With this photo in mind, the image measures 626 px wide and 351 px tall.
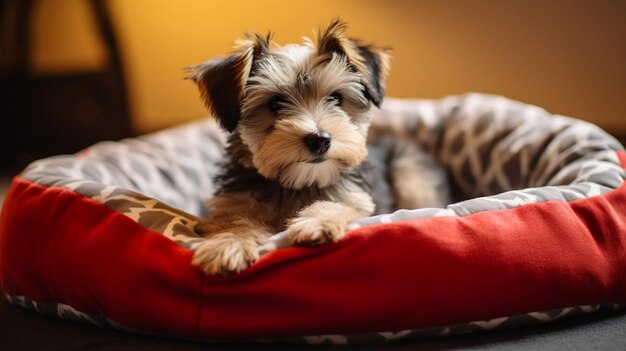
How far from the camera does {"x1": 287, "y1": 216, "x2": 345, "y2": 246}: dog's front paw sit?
6.44ft

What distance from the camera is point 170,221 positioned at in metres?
2.23

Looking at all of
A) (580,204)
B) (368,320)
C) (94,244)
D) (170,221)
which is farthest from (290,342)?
(580,204)

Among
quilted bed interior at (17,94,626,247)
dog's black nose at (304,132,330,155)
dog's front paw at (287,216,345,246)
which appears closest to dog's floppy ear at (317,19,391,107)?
dog's black nose at (304,132,330,155)

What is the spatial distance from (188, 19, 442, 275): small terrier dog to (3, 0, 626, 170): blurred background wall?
6.50 feet

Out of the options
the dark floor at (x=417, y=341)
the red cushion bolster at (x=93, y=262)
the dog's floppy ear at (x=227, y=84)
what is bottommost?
the dark floor at (x=417, y=341)

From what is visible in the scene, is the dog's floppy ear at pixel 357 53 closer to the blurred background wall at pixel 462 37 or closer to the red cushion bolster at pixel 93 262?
the red cushion bolster at pixel 93 262

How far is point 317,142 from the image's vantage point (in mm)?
2229

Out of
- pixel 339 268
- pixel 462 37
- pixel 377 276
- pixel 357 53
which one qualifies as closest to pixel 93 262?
pixel 339 268

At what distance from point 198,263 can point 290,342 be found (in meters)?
0.42

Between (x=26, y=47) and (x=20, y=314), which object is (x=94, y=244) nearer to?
(x=20, y=314)

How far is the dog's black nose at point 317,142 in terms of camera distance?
2.22 m

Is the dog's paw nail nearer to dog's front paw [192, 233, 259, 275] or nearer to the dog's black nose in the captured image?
dog's front paw [192, 233, 259, 275]

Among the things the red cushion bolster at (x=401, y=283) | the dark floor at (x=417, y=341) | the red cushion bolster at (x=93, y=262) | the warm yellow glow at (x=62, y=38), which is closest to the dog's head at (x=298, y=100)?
Result: the red cushion bolster at (x=401, y=283)

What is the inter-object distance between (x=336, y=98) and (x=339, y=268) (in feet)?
2.85
